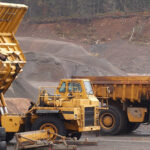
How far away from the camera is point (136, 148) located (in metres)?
15.8

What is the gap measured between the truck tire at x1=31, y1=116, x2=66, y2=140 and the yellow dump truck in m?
4.77

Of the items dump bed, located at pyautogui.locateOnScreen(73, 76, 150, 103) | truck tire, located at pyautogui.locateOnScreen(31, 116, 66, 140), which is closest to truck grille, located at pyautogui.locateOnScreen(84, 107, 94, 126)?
truck tire, located at pyautogui.locateOnScreen(31, 116, 66, 140)

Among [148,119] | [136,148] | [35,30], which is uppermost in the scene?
[35,30]

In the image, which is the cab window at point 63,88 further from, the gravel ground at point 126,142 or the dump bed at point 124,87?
the dump bed at point 124,87

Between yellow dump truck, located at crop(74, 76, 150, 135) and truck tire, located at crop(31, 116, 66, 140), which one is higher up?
yellow dump truck, located at crop(74, 76, 150, 135)

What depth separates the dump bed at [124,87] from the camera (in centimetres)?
2030

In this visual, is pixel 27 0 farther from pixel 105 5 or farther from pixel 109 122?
pixel 109 122

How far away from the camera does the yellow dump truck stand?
20406 mm

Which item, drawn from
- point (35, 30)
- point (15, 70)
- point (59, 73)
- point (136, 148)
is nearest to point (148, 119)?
point (136, 148)

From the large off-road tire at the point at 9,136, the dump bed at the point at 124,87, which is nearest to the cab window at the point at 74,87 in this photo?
the large off-road tire at the point at 9,136

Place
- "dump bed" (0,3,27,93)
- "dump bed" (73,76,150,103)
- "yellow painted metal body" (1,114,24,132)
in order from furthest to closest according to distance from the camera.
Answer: "dump bed" (73,76,150,103), "yellow painted metal body" (1,114,24,132), "dump bed" (0,3,27,93)

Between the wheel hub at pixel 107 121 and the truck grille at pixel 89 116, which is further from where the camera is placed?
the wheel hub at pixel 107 121

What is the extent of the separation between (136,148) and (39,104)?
3.68m

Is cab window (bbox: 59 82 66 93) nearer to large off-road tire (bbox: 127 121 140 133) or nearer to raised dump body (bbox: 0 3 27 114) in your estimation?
raised dump body (bbox: 0 3 27 114)
